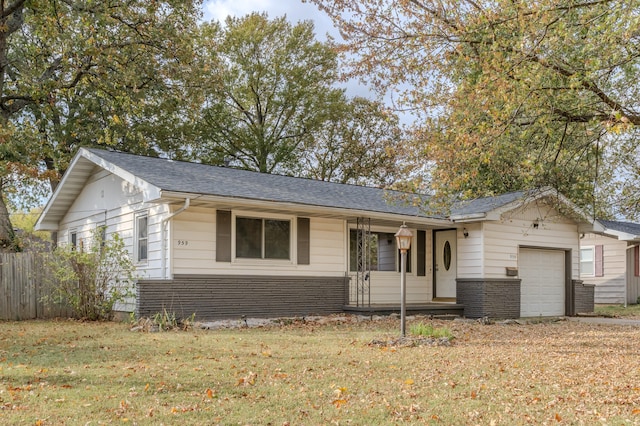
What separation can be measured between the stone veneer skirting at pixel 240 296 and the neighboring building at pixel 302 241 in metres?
0.03

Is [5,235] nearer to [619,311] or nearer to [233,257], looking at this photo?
[233,257]

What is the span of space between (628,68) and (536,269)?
9724 millimetres

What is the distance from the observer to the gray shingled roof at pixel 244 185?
13.0 meters

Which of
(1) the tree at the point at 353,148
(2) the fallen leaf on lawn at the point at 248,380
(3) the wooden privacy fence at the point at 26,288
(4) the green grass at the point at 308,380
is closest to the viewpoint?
(4) the green grass at the point at 308,380

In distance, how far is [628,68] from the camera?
8.98 meters

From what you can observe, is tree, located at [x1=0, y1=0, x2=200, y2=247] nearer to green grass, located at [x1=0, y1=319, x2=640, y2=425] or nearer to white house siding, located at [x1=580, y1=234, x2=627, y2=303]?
green grass, located at [x1=0, y1=319, x2=640, y2=425]

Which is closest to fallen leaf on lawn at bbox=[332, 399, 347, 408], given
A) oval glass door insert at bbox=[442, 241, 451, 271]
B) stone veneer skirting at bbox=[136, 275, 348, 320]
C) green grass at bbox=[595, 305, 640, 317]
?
stone veneer skirting at bbox=[136, 275, 348, 320]

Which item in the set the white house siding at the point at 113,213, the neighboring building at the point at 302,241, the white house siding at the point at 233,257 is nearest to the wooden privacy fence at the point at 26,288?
the white house siding at the point at 113,213

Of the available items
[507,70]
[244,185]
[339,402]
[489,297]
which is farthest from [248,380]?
[489,297]

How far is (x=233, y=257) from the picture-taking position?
45.1ft

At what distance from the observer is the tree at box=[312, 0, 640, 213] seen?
785 cm

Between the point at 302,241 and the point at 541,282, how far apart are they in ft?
25.8

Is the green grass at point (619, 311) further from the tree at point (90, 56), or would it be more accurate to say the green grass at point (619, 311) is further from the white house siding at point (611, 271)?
the tree at point (90, 56)

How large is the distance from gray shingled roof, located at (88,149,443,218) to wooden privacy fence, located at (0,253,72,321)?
3.39m
